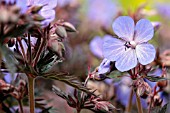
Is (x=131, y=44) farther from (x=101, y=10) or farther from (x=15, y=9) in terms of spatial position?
(x=101, y=10)

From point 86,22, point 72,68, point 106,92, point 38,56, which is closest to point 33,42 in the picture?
point 38,56

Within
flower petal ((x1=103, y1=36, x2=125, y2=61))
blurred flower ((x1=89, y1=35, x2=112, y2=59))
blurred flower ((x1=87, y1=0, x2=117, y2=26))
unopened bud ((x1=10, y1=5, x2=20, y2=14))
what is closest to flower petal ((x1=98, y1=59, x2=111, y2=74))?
flower petal ((x1=103, y1=36, x2=125, y2=61))

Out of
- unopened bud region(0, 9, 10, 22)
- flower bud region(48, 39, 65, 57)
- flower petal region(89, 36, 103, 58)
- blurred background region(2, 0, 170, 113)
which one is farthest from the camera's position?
flower petal region(89, 36, 103, 58)

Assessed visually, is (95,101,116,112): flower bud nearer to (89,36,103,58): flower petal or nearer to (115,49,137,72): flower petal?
(115,49,137,72): flower petal

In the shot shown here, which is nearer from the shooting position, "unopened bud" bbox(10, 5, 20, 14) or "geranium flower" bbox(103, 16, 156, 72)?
"unopened bud" bbox(10, 5, 20, 14)

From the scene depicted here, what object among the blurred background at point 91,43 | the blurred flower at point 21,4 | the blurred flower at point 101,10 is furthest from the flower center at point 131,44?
the blurred flower at point 101,10

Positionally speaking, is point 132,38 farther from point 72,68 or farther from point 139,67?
point 72,68

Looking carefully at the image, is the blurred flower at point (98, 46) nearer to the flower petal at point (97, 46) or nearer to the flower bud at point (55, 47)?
the flower petal at point (97, 46)

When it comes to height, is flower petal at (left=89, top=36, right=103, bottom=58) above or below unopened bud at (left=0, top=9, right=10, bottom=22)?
below
